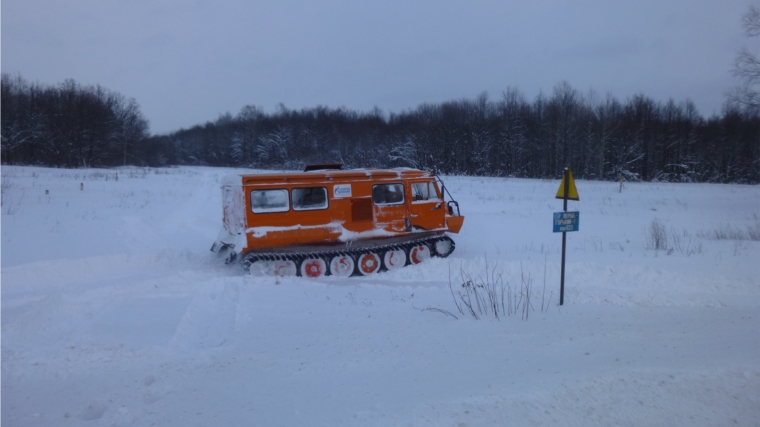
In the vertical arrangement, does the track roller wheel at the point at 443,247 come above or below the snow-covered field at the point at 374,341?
above

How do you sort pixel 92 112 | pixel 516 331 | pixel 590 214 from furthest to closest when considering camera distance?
1. pixel 92 112
2. pixel 590 214
3. pixel 516 331

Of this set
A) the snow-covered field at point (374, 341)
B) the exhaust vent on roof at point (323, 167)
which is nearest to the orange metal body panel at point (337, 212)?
the exhaust vent on roof at point (323, 167)

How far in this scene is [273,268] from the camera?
11.3 metres

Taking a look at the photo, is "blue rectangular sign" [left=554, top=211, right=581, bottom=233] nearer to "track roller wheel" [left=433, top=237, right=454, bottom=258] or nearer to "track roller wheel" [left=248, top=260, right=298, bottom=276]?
"track roller wheel" [left=433, top=237, right=454, bottom=258]

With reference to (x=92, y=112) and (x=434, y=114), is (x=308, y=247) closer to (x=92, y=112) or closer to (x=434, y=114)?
(x=92, y=112)

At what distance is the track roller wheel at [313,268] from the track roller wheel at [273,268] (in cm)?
22

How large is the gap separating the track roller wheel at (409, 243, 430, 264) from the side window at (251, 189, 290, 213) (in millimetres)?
3339

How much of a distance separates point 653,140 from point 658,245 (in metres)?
54.9

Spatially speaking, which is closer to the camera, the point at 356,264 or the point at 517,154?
the point at 356,264

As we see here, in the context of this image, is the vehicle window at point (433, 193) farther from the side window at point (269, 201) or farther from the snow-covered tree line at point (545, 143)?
the snow-covered tree line at point (545, 143)

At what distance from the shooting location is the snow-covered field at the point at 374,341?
444cm

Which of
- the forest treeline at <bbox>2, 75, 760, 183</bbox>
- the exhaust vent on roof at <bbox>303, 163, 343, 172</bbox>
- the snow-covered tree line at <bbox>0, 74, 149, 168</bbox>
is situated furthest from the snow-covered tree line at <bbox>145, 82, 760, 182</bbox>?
the exhaust vent on roof at <bbox>303, 163, 343, 172</bbox>

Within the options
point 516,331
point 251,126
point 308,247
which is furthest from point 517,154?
point 516,331

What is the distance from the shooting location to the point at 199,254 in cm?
1262
